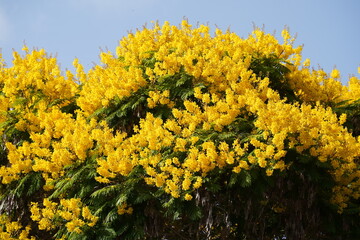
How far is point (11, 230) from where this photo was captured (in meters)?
9.61

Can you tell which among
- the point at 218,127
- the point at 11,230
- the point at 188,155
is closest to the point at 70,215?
the point at 188,155

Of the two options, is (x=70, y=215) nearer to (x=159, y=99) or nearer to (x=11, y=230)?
(x=11, y=230)

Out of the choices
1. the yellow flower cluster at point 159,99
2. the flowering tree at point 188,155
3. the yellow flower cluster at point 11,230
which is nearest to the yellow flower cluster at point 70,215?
the flowering tree at point 188,155

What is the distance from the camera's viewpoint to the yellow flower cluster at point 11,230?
9469mm

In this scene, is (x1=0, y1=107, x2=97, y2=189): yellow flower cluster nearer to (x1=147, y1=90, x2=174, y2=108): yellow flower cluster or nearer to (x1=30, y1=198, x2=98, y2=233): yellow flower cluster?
(x1=30, y1=198, x2=98, y2=233): yellow flower cluster

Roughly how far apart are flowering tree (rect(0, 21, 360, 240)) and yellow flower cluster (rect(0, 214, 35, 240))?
0.03m

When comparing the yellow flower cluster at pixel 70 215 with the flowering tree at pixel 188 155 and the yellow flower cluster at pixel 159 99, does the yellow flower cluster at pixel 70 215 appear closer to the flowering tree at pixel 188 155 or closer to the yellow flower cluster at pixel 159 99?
the flowering tree at pixel 188 155

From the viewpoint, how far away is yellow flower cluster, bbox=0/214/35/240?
947 cm

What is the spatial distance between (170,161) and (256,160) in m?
1.34

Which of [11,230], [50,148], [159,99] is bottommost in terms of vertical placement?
[11,230]

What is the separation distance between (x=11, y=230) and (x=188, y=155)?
15.0ft

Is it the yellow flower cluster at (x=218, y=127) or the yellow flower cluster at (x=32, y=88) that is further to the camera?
the yellow flower cluster at (x=32, y=88)

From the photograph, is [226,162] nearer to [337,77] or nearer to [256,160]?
[256,160]

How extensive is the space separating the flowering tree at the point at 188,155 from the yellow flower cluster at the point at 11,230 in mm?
29
